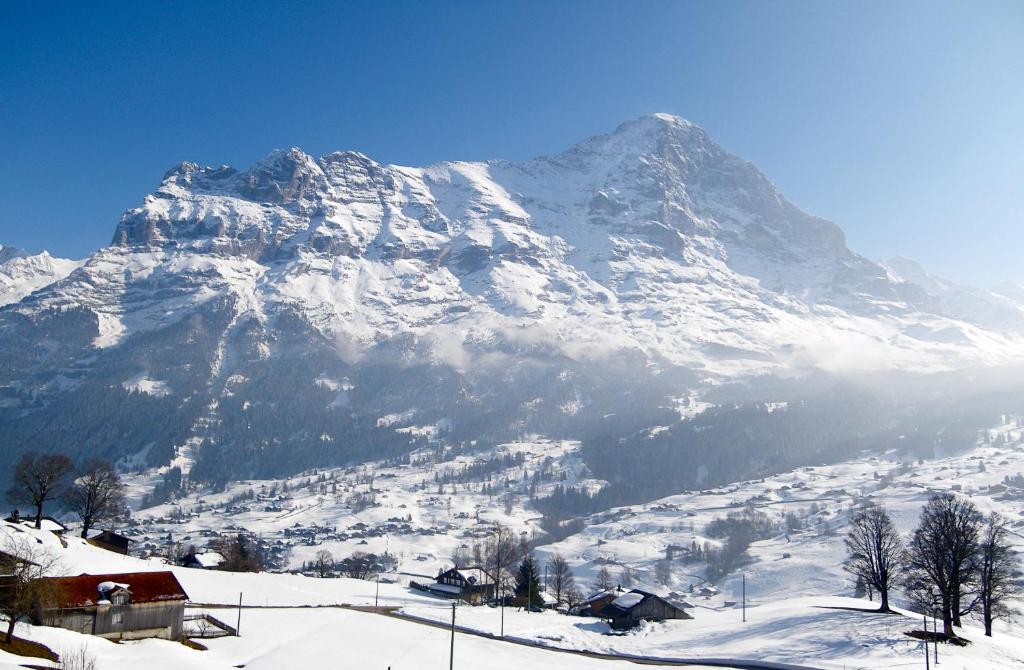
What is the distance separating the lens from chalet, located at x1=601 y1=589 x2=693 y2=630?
89.6 m

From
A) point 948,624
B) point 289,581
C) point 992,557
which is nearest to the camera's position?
point 948,624

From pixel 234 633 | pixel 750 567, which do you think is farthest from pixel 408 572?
pixel 234 633

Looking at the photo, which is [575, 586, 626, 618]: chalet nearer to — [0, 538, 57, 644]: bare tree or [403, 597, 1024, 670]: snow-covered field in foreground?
[403, 597, 1024, 670]: snow-covered field in foreground

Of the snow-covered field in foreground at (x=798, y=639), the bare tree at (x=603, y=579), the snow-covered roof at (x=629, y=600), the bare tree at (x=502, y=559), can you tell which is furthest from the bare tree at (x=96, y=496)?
the bare tree at (x=603, y=579)

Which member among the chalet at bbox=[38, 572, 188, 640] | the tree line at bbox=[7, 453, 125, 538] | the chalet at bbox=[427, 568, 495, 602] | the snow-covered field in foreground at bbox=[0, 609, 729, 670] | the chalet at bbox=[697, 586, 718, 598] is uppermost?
the tree line at bbox=[7, 453, 125, 538]

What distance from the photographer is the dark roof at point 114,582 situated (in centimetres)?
5153

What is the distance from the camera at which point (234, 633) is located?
60875 mm

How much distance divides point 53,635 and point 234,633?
17.6m

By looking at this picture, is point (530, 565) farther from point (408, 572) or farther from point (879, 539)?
point (408, 572)

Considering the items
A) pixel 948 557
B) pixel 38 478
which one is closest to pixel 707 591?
pixel 948 557

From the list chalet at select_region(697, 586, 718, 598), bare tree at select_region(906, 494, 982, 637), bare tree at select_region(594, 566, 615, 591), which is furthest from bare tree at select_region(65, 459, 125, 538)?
chalet at select_region(697, 586, 718, 598)

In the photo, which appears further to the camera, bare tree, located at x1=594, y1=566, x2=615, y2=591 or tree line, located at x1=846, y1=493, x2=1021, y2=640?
bare tree, located at x1=594, y1=566, x2=615, y2=591

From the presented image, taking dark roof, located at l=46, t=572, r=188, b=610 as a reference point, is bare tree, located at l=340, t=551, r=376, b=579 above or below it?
below

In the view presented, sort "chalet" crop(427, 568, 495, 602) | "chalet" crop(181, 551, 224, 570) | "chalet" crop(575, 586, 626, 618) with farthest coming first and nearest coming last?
"chalet" crop(181, 551, 224, 570), "chalet" crop(427, 568, 495, 602), "chalet" crop(575, 586, 626, 618)
